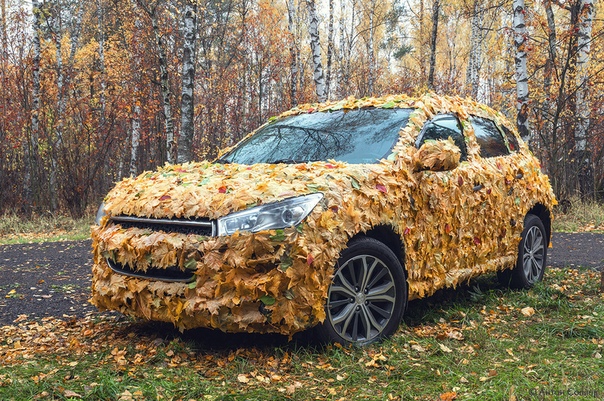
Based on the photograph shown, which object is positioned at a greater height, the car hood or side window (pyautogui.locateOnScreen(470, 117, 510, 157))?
side window (pyautogui.locateOnScreen(470, 117, 510, 157))

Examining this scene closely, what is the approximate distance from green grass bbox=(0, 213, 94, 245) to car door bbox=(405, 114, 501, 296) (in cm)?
865

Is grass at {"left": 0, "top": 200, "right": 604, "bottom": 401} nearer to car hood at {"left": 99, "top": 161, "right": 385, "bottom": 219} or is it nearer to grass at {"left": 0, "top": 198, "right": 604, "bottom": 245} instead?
car hood at {"left": 99, "top": 161, "right": 385, "bottom": 219}

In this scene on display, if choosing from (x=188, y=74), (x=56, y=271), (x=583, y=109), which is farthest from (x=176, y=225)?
(x=583, y=109)

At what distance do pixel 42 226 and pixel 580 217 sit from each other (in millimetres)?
11566

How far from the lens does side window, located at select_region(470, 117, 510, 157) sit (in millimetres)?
5648

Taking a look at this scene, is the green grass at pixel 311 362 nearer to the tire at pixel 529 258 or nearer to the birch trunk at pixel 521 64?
the tire at pixel 529 258

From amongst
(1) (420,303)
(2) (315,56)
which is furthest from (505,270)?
(2) (315,56)

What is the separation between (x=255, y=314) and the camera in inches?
139

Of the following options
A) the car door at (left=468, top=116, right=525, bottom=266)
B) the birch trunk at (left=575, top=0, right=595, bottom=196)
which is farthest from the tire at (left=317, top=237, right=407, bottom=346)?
the birch trunk at (left=575, top=0, right=595, bottom=196)

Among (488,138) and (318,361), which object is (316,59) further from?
(318,361)

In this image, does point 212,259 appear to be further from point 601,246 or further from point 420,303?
point 601,246

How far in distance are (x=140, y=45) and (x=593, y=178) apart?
12.8m

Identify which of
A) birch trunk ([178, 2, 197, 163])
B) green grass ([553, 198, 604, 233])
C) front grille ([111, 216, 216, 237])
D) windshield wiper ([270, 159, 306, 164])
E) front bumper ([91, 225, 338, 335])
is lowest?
green grass ([553, 198, 604, 233])

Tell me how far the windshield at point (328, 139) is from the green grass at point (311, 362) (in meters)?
1.43
